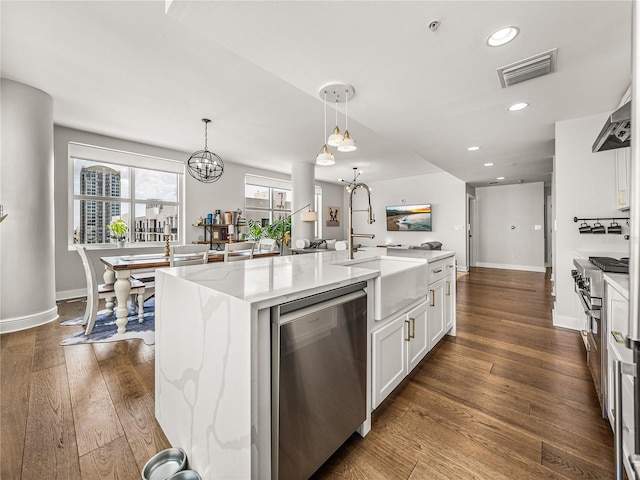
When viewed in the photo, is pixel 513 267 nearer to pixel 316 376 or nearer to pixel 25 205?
pixel 316 376

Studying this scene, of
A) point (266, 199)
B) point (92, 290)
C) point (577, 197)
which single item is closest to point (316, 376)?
point (92, 290)

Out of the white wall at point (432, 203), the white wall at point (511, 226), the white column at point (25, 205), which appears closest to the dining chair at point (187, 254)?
the white column at point (25, 205)

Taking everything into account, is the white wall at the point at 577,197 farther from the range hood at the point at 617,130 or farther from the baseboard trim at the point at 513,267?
the baseboard trim at the point at 513,267

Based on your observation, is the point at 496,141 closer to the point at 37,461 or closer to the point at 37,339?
the point at 37,461

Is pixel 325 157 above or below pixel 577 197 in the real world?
above

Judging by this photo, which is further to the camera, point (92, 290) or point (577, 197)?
point (577, 197)

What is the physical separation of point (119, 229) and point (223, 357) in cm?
432

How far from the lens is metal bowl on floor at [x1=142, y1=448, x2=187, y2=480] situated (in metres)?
1.15

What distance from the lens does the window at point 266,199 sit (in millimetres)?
6598

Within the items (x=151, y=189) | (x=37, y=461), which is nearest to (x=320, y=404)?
(x=37, y=461)

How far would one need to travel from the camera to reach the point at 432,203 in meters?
7.57

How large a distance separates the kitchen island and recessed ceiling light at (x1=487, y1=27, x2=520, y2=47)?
169 cm

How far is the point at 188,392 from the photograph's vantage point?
1.19 m

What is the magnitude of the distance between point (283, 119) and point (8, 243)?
10.9 feet
